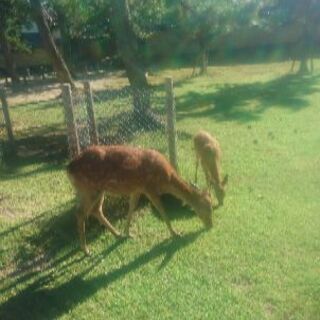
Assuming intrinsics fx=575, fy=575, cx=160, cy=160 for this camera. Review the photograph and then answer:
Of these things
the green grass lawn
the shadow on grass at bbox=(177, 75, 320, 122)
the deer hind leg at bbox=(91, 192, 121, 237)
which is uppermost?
the deer hind leg at bbox=(91, 192, 121, 237)

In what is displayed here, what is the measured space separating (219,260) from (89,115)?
3.95 meters

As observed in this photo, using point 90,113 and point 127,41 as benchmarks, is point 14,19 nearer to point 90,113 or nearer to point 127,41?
point 127,41

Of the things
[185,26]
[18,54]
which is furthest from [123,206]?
[18,54]

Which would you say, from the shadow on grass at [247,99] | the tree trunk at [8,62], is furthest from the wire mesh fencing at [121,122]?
the tree trunk at [8,62]

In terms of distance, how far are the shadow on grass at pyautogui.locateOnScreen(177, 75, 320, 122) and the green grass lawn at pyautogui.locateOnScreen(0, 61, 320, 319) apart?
4260 millimetres

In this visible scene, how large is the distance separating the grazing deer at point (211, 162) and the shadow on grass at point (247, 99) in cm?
613

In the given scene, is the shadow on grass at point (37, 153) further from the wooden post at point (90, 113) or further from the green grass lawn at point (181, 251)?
the wooden post at point (90, 113)

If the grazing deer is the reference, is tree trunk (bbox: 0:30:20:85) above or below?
below

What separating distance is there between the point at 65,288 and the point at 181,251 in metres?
1.62

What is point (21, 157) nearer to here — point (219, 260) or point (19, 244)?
point (19, 244)

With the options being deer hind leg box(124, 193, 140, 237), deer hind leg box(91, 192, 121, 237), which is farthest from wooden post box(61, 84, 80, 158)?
deer hind leg box(124, 193, 140, 237)

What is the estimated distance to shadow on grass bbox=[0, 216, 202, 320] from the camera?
633cm

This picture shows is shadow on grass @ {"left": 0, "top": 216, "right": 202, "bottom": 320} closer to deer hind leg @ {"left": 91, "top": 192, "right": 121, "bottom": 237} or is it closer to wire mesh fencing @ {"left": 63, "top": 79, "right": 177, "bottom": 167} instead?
deer hind leg @ {"left": 91, "top": 192, "right": 121, "bottom": 237}

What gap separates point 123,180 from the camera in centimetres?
766
